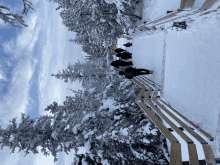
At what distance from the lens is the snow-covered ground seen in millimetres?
2506

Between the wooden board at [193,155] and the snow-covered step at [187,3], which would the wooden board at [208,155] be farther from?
the snow-covered step at [187,3]

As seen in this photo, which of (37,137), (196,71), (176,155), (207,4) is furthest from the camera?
(37,137)

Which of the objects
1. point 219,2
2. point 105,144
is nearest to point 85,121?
point 105,144

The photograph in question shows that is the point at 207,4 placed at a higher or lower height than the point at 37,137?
higher

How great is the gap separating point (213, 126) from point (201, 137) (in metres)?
0.31

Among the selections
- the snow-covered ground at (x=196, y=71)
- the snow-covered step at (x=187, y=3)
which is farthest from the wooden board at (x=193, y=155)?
the snow-covered step at (x=187, y=3)

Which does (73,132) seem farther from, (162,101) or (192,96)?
(192,96)

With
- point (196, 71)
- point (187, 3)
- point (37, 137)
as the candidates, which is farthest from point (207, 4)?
point (37, 137)

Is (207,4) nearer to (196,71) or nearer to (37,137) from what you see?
Answer: (196,71)

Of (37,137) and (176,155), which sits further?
(37,137)

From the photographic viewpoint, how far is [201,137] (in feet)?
7.76

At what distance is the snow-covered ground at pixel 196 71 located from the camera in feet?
8.22

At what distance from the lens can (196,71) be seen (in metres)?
3.17

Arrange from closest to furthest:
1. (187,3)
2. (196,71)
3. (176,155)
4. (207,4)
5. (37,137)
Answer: (176,155) → (207,4) → (187,3) → (196,71) → (37,137)
